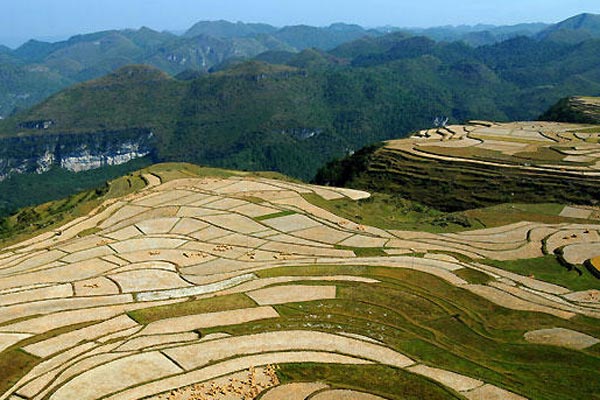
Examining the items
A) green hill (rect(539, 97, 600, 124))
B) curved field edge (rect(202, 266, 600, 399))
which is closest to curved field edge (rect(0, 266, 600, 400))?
curved field edge (rect(202, 266, 600, 399))

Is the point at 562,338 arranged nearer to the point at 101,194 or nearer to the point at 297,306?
the point at 297,306

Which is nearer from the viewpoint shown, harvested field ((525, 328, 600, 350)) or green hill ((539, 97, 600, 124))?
harvested field ((525, 328, 600, 350))

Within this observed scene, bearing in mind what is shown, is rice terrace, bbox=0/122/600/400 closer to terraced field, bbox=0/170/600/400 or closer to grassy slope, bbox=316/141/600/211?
terraced field, bbox=0/170/600/400

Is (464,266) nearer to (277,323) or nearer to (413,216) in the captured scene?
(277,323)

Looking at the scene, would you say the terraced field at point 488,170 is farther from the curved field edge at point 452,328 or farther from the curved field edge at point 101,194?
the curved field edge at point 452,328

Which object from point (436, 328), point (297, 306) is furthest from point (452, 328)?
point (297, 306)

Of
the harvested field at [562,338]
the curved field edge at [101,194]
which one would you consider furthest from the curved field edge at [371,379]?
the curved field edge at [101,194]

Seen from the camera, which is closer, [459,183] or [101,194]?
[459,183]
